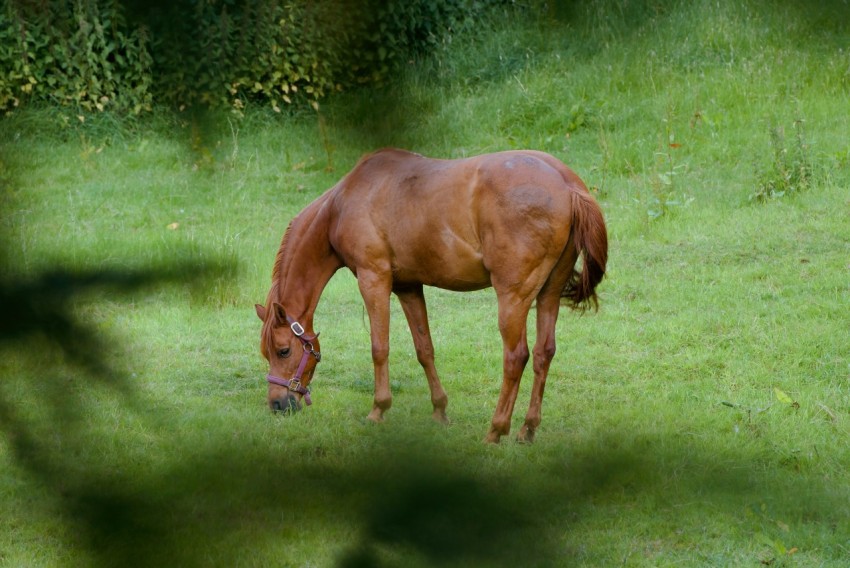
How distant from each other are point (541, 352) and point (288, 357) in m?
1.26

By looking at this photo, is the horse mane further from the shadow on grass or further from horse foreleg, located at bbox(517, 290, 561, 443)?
the shadow on grass

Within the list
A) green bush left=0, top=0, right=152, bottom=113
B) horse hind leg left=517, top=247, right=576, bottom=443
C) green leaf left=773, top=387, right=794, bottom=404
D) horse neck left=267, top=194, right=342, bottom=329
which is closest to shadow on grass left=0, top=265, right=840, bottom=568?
green bush left=0, top=0, right=152, bottom=113

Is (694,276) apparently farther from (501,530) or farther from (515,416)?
(501,530)

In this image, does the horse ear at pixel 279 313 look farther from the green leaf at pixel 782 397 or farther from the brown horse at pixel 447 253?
the green leaf at pixel 782 397

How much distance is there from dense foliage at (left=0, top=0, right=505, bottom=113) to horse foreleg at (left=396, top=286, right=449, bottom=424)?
13.2 ft

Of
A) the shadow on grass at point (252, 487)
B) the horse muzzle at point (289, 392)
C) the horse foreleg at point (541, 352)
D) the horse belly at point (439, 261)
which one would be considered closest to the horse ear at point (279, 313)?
the horse muzzle at point (289, 392)

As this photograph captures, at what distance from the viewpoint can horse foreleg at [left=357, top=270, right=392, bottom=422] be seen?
4840mm

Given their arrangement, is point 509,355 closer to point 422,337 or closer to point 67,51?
point 422,337

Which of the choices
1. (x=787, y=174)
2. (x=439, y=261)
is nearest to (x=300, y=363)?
(x=439, y=261)

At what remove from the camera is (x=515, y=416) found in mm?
5031

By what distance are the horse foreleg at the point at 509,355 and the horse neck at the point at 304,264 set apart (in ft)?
3.63

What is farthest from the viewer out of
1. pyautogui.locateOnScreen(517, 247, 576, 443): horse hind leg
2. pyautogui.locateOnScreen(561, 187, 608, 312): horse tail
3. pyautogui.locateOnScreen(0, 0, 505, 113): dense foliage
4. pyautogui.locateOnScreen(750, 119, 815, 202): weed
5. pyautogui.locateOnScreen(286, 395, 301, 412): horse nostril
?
pyautogui.locateOnScreen(750, 119, 815, 202): weed

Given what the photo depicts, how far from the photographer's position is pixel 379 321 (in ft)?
16.4

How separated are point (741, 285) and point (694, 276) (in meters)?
0.37
